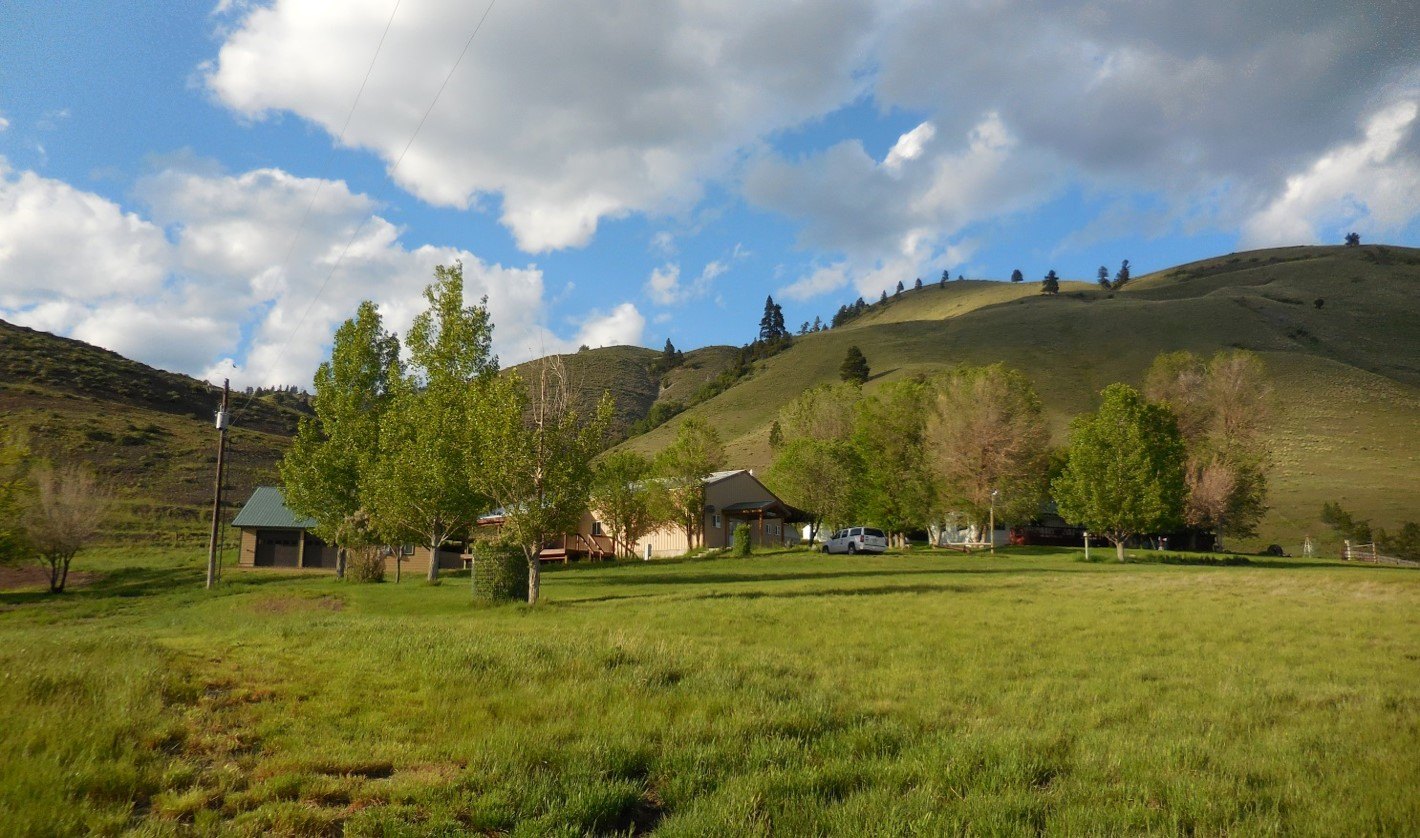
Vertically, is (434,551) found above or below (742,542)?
above

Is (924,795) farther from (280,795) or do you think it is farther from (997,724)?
(280,795)

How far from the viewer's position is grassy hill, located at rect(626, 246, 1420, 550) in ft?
259

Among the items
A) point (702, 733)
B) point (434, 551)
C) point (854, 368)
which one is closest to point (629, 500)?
point (434, 551)

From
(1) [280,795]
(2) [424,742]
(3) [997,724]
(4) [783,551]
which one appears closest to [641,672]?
(2) [424,742]

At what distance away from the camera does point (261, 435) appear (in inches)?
3979

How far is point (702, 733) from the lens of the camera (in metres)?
6.82

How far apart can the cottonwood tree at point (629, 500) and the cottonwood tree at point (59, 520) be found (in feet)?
A: 85.2

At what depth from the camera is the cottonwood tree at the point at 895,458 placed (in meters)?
56.8

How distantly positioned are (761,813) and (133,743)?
4.56 m

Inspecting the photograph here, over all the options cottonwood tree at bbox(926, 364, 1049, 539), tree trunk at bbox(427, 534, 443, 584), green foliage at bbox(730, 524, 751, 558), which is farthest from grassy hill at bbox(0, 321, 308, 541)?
cottonwood tree at bbox(926, 364, 1049, 539)

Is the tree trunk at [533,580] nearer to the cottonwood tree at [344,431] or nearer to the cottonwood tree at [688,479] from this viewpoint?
the cottonwood tree at [344,431]

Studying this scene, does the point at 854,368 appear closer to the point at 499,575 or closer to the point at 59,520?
the point at 59,520

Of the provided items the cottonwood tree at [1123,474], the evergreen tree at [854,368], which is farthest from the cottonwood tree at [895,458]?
the evergreen tree at [854,368]

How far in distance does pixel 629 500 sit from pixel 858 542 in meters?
15.3
